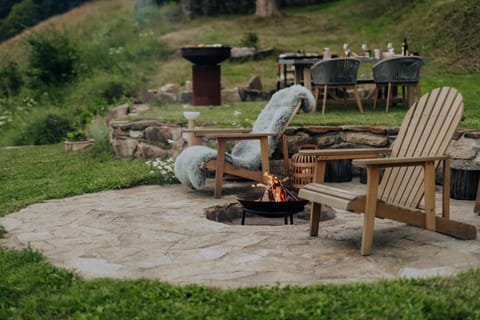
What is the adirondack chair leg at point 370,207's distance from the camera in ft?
14.3

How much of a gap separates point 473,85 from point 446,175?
24.2 feet

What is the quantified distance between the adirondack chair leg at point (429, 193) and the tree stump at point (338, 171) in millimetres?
2465

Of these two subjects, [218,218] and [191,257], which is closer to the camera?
[191,257]

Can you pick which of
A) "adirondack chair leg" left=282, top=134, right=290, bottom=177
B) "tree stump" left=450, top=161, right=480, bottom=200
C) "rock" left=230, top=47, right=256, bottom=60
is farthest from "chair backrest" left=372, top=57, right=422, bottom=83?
"rock" left=230, top=47, right=256, bottom=60

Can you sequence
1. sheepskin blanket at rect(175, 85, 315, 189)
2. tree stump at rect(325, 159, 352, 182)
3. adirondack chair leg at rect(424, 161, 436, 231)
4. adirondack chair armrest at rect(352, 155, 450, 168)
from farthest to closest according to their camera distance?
tree stump at rect(325, 159, 352, 182), sheepskin blanket at rect(175, 85, 315, 189), adirondack chair leg at rect(424, 161, 436, 231), adirondack chair armrest at rect(352, 155, 450, 168)

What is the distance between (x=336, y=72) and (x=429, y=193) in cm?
477

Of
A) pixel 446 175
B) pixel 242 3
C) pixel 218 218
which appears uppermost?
pixel 242 3

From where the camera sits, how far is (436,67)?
13.5 meters

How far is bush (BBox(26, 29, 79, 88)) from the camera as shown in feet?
48.2

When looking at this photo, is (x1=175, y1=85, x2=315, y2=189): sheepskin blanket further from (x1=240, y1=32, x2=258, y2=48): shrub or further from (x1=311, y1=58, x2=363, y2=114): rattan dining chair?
(x1=240, y1=32, x2=258, y2=48): shrub

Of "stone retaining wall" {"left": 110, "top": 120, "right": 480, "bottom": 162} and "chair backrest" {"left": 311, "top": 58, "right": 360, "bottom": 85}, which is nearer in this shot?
"stone retaining wall" {"left": 110, "top": 120, "right": 480, "bottom": 162}

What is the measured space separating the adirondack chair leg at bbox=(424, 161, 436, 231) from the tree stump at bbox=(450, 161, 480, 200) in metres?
1.74

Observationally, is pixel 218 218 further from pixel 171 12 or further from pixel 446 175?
pixel 171 12

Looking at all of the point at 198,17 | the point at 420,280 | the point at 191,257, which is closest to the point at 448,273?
the point at 420,280
